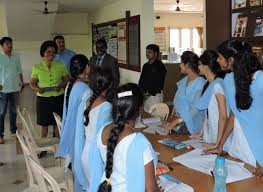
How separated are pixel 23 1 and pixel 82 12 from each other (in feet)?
11.2

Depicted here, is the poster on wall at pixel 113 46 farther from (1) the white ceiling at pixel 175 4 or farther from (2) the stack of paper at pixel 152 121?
(2) the stack of paper at pixel 152 121

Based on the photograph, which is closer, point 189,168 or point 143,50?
point 189,168

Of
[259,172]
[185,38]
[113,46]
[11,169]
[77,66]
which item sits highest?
[185,38]

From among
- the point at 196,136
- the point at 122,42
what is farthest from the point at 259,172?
the point at 122,42

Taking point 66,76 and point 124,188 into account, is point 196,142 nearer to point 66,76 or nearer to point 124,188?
point 124,188

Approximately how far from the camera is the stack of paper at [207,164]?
5.56 ft

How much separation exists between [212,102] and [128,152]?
0.99 metres

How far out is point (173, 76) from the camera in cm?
657

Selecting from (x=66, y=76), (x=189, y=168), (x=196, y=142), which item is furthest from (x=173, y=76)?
(x=189, y=168)

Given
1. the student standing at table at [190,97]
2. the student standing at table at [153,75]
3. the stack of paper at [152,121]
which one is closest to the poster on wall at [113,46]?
the student standing at table at [153,75]

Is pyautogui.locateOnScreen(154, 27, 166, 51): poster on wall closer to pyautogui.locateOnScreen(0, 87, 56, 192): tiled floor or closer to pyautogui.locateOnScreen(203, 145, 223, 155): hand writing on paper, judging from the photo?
pyautogui.locateOnScreen(0, 87, 56, 192): tiled floor

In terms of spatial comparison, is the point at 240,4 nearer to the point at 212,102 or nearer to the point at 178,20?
the point at 212,102

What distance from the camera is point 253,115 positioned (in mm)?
1828

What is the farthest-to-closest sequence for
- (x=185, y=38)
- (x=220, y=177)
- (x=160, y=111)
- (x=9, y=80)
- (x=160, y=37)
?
(x=185, y=38) → (x=160, y=37) → (x=9, y=80) → (x=160, y=111) → (x=220, y=177)
